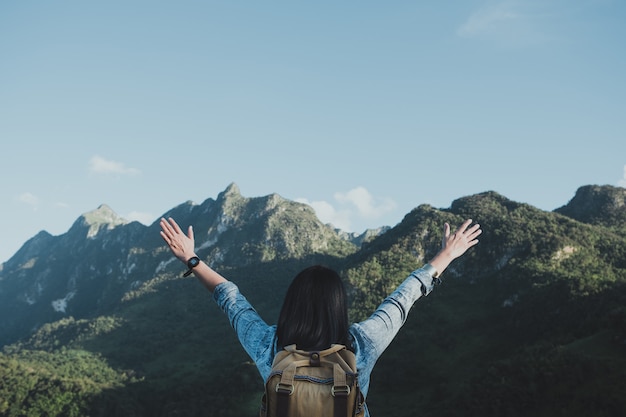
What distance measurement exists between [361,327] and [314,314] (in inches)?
15.6

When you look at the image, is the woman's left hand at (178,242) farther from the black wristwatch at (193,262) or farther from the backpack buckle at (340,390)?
the backpack buckle at (340,390)

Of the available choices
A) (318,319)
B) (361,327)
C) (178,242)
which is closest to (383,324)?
(361,327)

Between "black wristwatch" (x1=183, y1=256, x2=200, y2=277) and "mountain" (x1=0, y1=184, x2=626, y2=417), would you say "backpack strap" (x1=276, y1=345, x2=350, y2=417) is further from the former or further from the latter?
"mountain" (x1=0, y1=184, x2=626, y2=417)

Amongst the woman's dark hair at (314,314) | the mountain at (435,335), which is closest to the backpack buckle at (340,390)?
the woman's dark hair at (314,314)

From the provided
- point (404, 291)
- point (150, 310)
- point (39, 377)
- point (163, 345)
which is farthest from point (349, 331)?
point (150, 310)

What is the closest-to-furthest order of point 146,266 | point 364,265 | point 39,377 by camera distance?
point 39,377
point 364,265
point 146,266

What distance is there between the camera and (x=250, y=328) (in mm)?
3150

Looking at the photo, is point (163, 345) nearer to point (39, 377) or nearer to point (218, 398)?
point (39, 377)

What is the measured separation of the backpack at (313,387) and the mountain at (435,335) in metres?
40.4

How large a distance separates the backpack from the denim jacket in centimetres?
55

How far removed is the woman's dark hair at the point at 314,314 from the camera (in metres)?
2.76

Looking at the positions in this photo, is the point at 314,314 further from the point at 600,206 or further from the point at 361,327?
the point at 600,206

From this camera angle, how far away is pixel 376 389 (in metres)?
64.4

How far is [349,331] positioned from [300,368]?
2.39 feet
